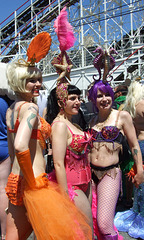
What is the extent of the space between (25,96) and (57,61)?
615mm

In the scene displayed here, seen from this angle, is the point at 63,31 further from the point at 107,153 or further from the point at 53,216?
the point at 53,216

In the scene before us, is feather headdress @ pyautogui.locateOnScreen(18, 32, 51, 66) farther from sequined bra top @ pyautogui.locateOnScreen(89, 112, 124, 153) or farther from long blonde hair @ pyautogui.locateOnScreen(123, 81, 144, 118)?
long blonde hair @ pyautogui.locateOnScreen(123, 81, 144, 118)

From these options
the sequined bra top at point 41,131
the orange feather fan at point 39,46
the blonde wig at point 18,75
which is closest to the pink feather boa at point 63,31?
the orange feather fan at point 39,46

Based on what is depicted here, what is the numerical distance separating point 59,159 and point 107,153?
0.76 meters

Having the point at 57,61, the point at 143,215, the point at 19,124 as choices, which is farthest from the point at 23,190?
the point at 143,215

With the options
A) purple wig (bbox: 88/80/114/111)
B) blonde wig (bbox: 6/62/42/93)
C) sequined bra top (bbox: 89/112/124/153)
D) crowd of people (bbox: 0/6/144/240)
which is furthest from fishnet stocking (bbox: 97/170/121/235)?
blonde wig (bbox: 6/62/42/93)

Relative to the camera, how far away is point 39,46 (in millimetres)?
2041

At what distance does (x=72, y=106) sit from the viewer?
2.27 meters

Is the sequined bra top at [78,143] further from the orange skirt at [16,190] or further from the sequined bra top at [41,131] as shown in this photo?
the orange skirt at [16,190]

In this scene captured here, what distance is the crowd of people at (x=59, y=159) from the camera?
157cm

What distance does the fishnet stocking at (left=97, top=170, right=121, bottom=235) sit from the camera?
234 centimetres

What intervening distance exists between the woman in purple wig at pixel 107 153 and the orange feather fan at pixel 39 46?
862mm

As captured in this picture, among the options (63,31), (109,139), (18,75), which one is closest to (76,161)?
(109,139)

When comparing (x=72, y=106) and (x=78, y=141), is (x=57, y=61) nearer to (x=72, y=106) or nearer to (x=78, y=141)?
(x=72, y=106)
